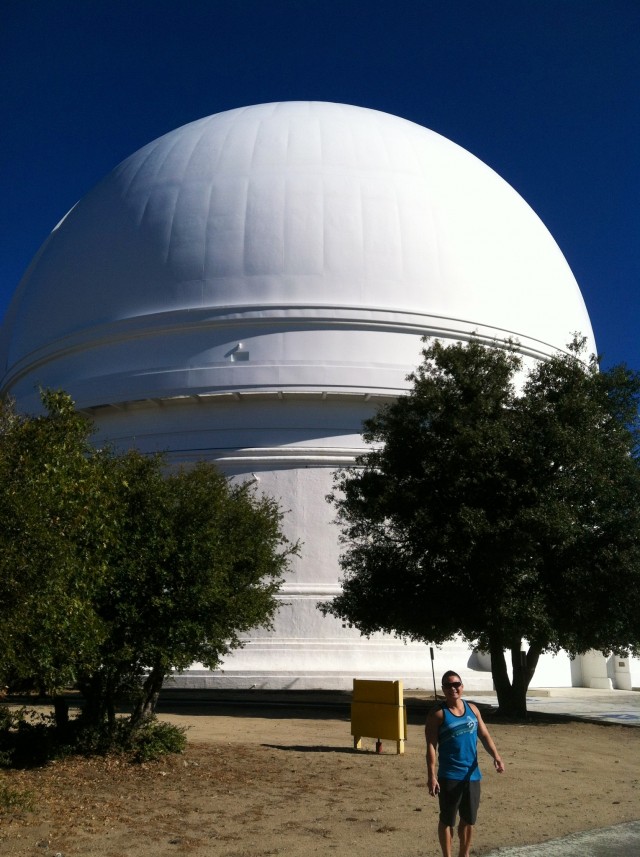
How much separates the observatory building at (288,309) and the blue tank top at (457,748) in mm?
15472

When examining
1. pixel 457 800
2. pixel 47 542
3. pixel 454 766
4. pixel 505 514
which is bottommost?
pixel 457 800

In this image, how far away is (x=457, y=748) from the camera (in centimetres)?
604

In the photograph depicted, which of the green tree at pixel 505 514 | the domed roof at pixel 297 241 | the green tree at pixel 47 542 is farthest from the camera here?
the domed roof at pixel 297 241

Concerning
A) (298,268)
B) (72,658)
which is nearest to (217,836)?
(72,658)

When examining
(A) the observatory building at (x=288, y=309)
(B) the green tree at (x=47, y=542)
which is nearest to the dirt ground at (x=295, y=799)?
(B) the green tree at (x=47, y=542)

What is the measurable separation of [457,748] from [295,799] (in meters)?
3.32

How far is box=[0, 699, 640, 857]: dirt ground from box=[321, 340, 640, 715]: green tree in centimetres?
307

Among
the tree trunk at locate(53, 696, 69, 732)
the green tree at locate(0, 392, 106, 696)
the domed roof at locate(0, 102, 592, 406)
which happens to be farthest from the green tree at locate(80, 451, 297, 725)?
the domed roof at locate(0, 102, 592, 406)

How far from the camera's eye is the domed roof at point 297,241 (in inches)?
973

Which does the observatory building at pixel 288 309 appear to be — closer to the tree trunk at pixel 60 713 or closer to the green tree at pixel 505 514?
the green tree at pixel 505 514

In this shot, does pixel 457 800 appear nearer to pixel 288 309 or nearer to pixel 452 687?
pixel 452 687

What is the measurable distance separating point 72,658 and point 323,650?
1362 centimetres

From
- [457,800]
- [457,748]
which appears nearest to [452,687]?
[457,748]

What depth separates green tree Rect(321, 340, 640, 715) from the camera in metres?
15.7
